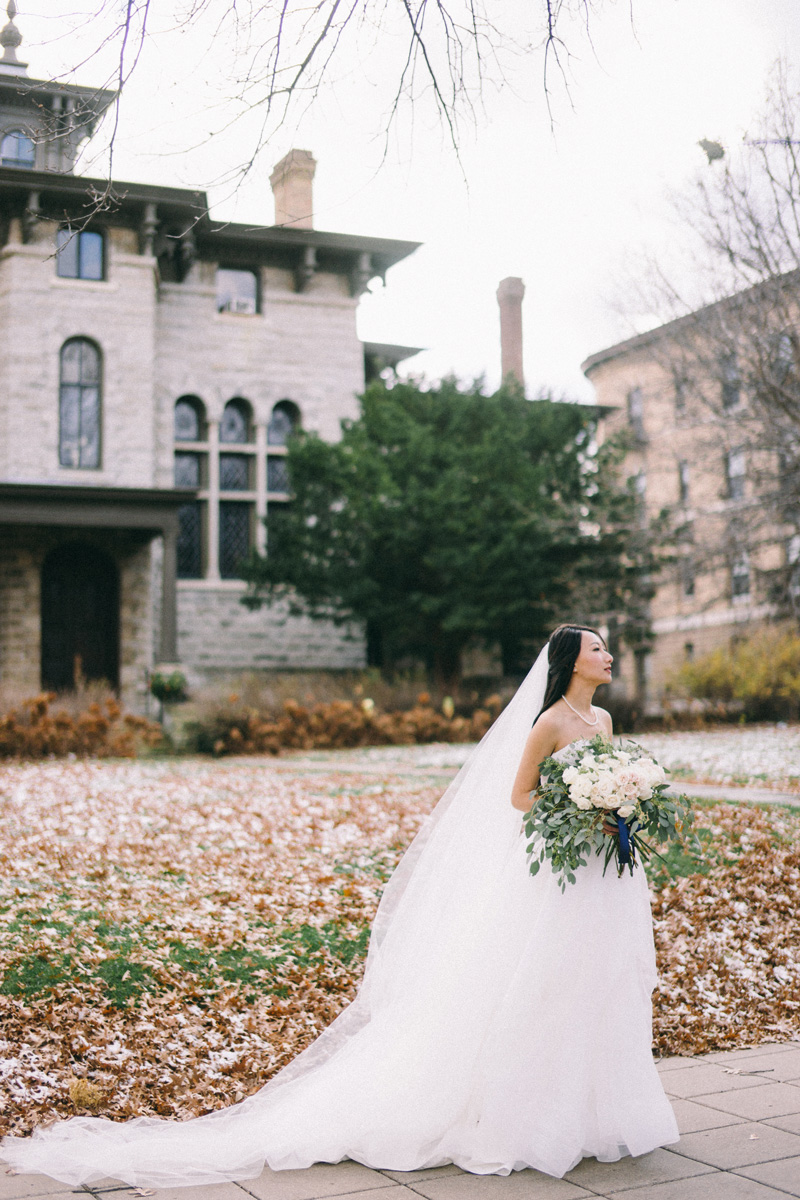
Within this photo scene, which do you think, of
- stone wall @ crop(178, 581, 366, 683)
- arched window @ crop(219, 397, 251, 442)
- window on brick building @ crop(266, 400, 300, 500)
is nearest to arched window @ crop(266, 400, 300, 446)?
window on brick building @ crop(266, 400, 300, 500)

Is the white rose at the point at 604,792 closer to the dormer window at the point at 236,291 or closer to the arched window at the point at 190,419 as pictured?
the arched window at the point at 190,419

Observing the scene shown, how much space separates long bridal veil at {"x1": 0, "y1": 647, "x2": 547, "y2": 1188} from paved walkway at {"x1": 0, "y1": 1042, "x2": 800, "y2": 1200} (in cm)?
7

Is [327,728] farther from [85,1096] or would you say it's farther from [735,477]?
[85,1096]

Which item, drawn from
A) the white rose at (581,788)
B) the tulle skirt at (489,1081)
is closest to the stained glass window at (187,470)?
the tulle skirt at (489,1081)

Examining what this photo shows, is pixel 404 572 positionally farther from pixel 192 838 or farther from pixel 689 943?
pixel 689 943

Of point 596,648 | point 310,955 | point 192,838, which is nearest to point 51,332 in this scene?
point 192,838

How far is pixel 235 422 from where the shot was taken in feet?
87.7

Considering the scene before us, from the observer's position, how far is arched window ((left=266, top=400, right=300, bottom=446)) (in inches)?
1054

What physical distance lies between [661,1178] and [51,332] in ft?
77.7

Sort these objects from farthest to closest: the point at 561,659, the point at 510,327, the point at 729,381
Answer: the point at 510,327, the point at 729,381, the point at 561,659

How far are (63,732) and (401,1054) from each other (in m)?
14.1

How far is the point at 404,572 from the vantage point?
23406 millimetres

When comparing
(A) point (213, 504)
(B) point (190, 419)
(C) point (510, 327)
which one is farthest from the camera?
(C) point (510, 327)

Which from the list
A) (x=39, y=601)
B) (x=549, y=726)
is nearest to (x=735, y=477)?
(x=39, y=601)
